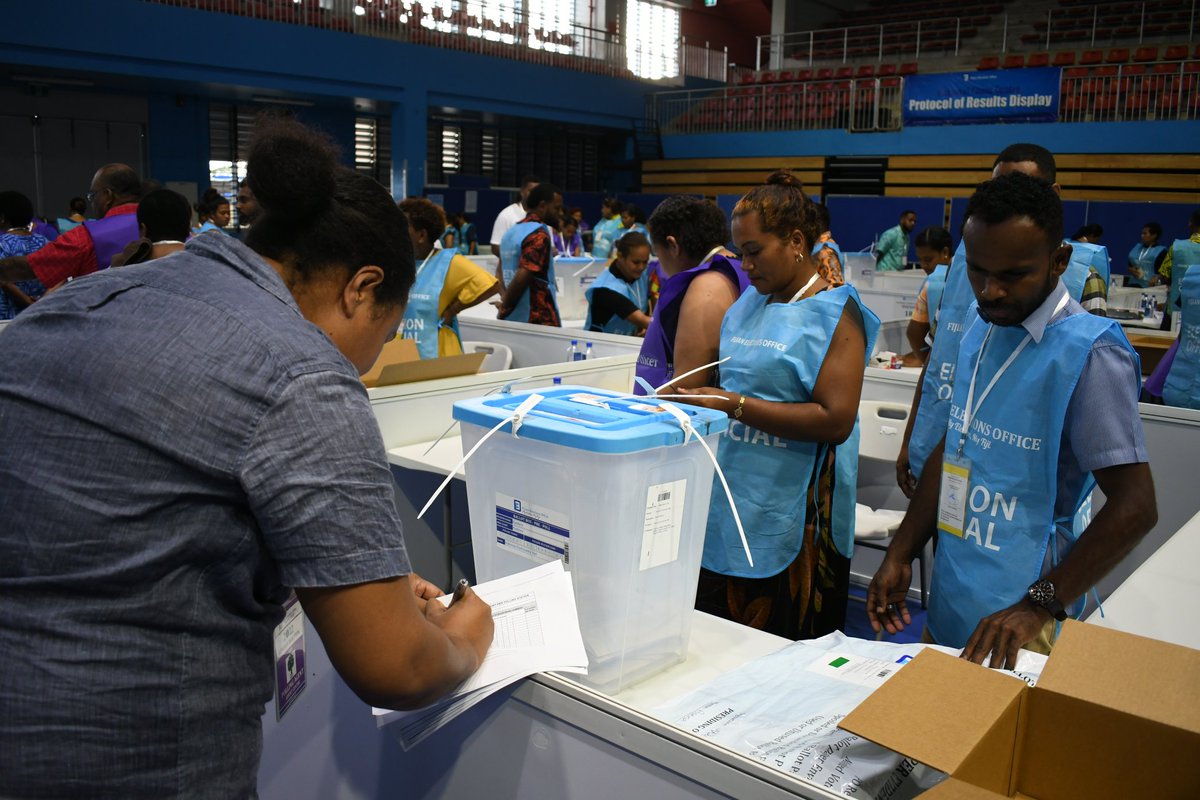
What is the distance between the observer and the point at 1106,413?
1430 mm

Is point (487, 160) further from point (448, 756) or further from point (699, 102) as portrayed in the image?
point (448, 756)

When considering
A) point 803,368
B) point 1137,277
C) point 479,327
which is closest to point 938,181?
point 1137,277

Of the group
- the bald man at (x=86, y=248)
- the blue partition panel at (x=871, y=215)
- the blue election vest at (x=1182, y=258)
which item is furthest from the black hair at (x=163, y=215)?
the blue partition panel at (x=871, y=215)

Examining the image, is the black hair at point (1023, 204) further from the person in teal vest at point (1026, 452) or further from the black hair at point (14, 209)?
the black hair at point (14, 209)

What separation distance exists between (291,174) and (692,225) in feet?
5.86

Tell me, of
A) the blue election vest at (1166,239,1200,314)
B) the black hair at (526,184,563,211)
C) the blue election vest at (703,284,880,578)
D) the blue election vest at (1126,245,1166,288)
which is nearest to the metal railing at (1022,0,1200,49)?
the blue election vest at (1126,245,1166,288)

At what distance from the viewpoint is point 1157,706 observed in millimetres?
957

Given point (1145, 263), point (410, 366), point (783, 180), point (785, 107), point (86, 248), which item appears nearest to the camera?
point (783, 180)

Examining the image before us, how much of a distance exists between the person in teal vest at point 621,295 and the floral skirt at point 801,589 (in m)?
2.36

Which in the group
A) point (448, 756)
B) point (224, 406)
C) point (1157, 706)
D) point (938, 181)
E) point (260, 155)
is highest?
point (938, 181)

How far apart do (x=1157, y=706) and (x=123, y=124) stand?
15148 mm

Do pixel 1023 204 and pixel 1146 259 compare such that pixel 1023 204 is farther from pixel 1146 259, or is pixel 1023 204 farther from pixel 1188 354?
pixel 1146 259

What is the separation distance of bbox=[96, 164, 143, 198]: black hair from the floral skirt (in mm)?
3118

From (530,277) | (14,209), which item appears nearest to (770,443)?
(530,277)
